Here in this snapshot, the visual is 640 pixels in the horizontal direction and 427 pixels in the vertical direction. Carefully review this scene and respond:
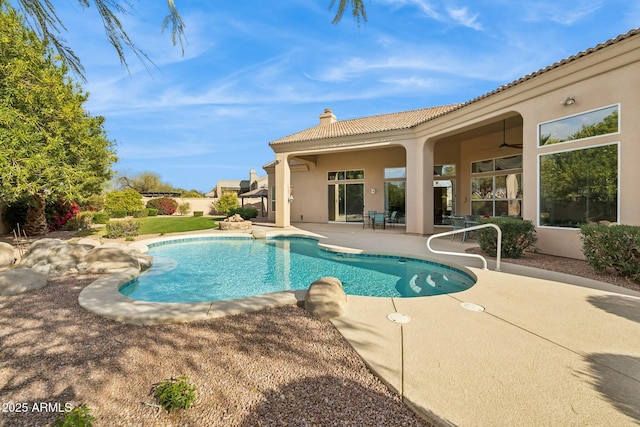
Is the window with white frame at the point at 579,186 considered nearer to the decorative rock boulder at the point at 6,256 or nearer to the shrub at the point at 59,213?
the decorative rock boulder at the point at 6,256

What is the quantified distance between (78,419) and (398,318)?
3.19 meters

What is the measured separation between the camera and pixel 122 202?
2183cm

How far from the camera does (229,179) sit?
44406 mm

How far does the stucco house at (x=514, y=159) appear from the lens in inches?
245

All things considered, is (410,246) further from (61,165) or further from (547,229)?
(61,165)

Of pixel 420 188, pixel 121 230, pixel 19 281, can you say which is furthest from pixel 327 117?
pixel 19 281

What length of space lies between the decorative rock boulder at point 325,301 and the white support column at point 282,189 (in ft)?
37.3

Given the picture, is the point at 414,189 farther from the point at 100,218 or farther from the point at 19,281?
the point at 100,218

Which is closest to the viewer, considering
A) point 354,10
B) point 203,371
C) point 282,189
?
point 354,10

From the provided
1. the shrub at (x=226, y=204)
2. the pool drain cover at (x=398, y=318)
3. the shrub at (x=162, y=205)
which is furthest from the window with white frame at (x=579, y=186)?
the shrub at (x=162, y=205)

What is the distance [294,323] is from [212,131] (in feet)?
63.7

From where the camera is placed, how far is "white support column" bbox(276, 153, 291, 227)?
1555 cm

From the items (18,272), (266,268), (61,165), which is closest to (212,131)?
(61,165)

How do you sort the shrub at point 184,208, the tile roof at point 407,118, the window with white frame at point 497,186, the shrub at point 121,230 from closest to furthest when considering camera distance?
the tile roof at point 407,118 → the window with white frame at point 497,186 → the shrub at point 121,230 → the shrub at point 184,208
